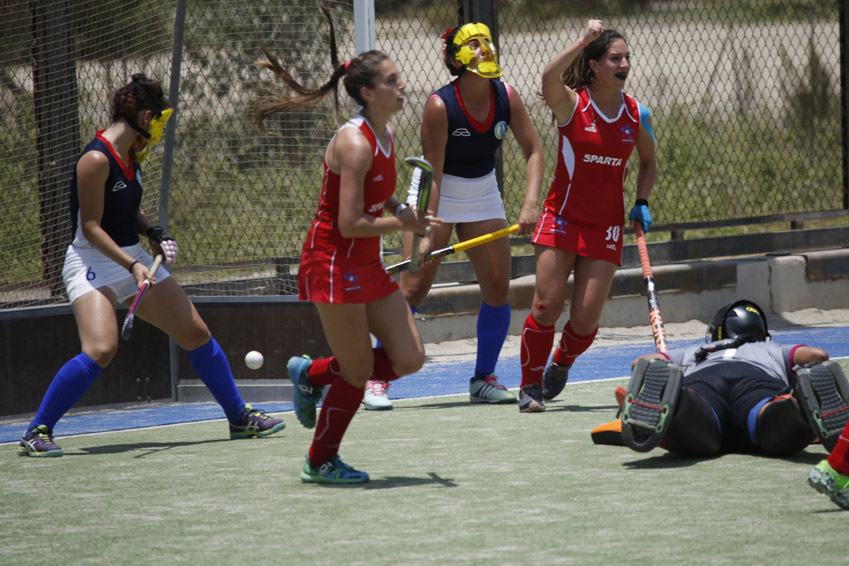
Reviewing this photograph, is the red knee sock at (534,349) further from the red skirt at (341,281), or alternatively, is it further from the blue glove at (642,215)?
the red skirt at (341,281)

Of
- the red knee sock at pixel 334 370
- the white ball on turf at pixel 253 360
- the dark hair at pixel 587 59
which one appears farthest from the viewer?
the white ball on turf at pixel 253 360

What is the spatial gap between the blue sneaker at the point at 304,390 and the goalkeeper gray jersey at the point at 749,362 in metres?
1.46

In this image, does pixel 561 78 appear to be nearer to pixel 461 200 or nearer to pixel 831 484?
pixel 461 200

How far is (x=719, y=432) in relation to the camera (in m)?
4.57

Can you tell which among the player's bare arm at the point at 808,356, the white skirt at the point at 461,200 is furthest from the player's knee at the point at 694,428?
the white skirt at the point at 461,200

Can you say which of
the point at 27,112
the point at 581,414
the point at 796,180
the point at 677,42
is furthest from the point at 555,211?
the point at 796,180

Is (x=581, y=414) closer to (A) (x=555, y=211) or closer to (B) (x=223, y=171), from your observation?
(A) (x=555, y=211)

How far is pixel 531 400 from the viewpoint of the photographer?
607cm

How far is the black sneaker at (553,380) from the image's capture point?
6.24 m

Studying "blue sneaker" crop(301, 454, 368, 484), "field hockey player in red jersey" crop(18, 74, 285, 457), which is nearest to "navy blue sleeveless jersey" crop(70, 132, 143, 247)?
"field hockey player in red jersey" crop(18, 74, 285, 457)

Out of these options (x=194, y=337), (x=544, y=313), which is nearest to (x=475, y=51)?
(x=544, y=313)

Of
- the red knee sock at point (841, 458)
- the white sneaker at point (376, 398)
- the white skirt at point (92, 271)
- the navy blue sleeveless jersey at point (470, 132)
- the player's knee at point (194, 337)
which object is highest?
the navy blue sleeveless jersey at point (470, 132)

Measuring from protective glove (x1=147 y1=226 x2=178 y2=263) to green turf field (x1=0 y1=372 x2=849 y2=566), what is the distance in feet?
2.94

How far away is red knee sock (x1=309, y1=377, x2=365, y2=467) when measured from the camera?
440 centimetres
